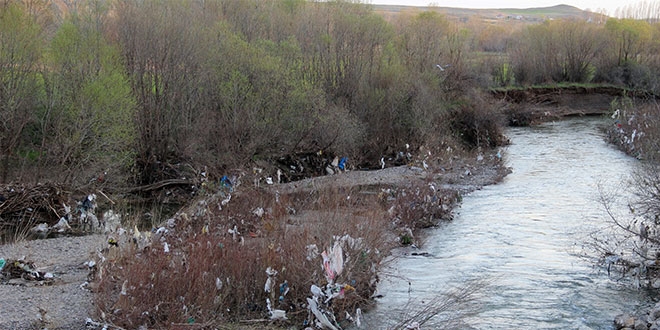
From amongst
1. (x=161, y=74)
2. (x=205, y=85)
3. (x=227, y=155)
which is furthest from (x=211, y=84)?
(x=227, y=155)

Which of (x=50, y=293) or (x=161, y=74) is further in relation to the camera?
(x=161, y=74)

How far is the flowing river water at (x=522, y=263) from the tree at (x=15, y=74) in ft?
39.5

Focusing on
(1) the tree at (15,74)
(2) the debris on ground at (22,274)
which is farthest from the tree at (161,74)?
(2) the debris on ground at (22,274)

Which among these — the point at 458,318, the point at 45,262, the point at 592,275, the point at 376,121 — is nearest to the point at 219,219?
the point at 45,262

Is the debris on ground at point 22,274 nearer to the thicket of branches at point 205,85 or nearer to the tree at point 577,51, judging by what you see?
the thicket of branches at point 205,85

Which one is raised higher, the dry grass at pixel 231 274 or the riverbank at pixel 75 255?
the dry grass at pixel 231 274

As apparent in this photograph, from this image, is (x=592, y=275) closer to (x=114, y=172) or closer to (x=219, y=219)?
(x=219, y=219)

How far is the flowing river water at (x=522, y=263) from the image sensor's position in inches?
448

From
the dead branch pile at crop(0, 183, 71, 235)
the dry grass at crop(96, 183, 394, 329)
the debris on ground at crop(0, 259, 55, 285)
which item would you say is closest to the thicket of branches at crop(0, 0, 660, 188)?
the dead branch pile at crop(0, 183, 71, 235)

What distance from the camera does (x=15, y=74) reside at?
19156 mm

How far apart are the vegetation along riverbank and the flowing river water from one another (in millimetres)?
744

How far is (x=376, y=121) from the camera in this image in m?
30.6

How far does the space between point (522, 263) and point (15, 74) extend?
48.5ft

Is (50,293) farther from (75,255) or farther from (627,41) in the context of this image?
(627,41)
